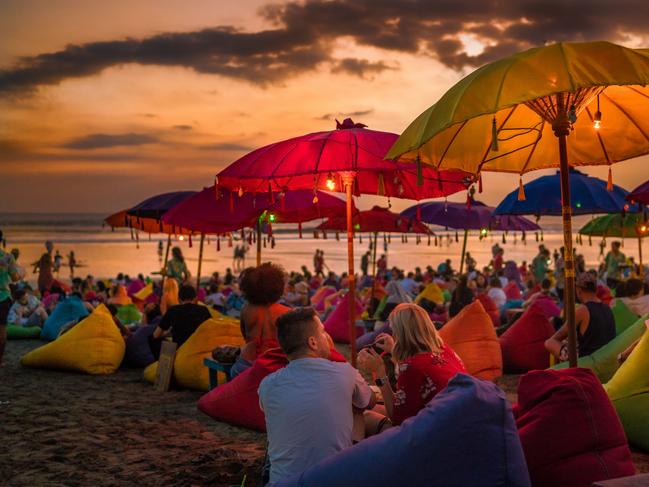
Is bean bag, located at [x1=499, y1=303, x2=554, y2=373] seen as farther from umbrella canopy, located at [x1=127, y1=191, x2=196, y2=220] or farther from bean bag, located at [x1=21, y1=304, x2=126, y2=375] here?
umbrella canopy, located at [x1=127, y1=191, x2=196, y2=220]

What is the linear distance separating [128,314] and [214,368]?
6689 mm

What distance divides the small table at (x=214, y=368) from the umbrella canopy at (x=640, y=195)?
4933 millimetres

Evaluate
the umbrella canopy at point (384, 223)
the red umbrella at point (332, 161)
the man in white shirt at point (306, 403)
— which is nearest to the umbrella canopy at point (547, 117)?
the red umbrella at point (332, 161)

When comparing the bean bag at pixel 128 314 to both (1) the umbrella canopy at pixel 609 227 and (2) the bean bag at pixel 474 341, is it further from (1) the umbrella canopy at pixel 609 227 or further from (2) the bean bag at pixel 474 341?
(1) the umbrella canopy at pixel 609 227

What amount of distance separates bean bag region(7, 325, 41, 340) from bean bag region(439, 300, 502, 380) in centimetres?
728

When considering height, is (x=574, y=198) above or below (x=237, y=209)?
above

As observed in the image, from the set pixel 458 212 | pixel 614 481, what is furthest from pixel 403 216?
pixel 614 481

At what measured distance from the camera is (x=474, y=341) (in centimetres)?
727

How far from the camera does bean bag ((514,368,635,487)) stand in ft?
9.67

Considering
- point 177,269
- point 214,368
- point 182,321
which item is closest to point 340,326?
point 182,321

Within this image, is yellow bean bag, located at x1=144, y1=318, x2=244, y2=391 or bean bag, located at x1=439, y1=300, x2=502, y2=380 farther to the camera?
bean bag, located at x1=439, y1=300, x2=502, y2=380

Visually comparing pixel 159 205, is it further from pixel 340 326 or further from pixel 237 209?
pixel 340 326

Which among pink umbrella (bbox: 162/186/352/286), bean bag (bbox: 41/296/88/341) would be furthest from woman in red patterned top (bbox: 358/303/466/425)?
bean bag (bbox: 41/296/88/341)

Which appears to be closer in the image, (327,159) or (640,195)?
(327,159)
